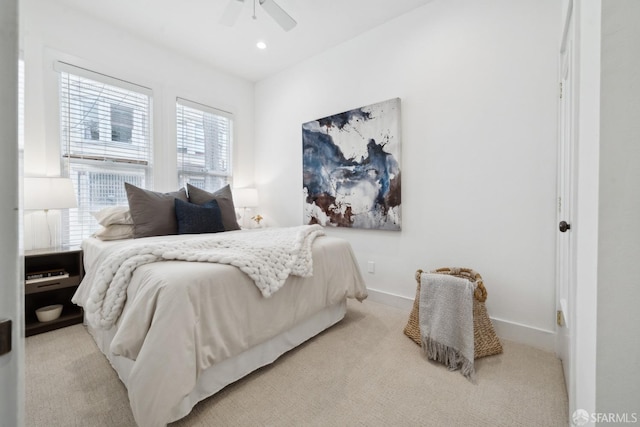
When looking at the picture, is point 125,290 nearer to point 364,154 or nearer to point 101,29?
point 364,154

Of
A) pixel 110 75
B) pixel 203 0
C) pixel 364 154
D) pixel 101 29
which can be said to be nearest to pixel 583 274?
pixel 364 154

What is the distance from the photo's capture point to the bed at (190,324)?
45.8 inches

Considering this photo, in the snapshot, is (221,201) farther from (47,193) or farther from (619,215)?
(619,215)

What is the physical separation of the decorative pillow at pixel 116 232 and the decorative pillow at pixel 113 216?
0.10ft

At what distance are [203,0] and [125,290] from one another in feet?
8.11

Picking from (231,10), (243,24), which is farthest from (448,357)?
(243,24)

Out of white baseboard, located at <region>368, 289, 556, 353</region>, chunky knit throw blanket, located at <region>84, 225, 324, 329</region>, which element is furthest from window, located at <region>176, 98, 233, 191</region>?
white baseboard, located at <region>368, 289, 556, 353</region>

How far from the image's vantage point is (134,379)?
1.16 m

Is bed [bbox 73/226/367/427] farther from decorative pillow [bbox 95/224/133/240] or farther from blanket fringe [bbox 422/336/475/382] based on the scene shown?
blanket fringe [bbox 422/336/475/382]

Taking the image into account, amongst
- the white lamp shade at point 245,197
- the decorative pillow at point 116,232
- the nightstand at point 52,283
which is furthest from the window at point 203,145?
the nightstand at point 52,283

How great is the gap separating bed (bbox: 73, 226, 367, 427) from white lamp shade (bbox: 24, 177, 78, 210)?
62 cm

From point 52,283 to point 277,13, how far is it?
2.71 meters

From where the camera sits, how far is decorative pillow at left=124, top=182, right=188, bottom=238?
2.42 metres

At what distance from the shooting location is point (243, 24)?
9.12 ft
